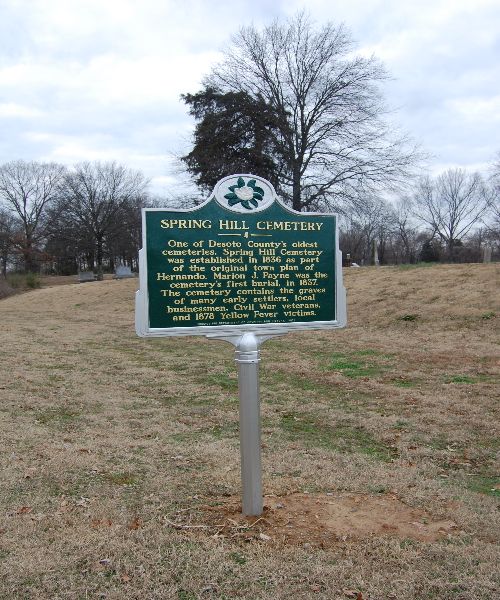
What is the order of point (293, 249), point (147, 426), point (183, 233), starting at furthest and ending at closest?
point (147, 426) → point (293, 249) → point (183, 233)

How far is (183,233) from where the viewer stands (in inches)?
159

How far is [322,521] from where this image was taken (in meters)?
4.05

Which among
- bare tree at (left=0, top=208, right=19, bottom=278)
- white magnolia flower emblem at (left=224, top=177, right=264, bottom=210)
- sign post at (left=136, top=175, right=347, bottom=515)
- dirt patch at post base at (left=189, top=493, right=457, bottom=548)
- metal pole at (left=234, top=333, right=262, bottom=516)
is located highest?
bare tree at (left=0, top=208, right=19, bottom=278)

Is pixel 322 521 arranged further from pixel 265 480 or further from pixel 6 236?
pixel 6 236

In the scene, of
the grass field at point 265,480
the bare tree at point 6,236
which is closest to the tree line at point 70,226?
the bare tree at point 6,236

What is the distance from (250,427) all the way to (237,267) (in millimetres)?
1121

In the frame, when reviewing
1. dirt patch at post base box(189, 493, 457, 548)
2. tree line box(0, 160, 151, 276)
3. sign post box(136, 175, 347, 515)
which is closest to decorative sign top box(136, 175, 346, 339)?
sign post box(136, 175, 347, 515)

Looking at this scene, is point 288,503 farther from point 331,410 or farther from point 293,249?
point 331,410

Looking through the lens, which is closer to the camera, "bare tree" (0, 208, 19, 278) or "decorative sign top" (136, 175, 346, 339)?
"decorative sign top" (136, 175, 346, 339)

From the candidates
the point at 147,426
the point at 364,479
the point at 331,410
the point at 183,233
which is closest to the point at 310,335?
the point at 331,410

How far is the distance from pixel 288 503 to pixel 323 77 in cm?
3409

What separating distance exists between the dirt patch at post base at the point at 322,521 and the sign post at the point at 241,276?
0.60 feet

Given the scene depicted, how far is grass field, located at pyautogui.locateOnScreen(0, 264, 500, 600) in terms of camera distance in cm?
330

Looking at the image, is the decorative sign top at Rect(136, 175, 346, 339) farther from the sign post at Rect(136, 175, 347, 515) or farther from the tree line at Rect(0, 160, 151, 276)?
the tree line at Rect(0, 160, 151, 276)
